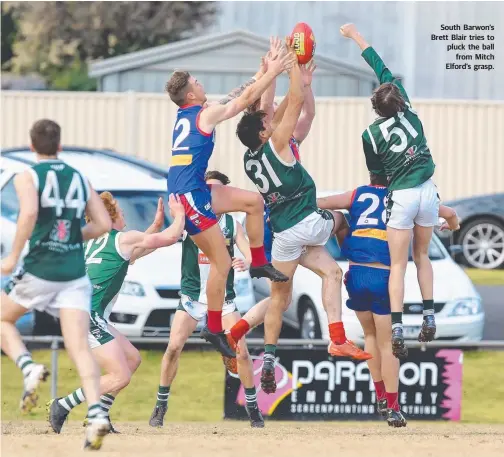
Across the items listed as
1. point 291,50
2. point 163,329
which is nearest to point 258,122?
point 291,50

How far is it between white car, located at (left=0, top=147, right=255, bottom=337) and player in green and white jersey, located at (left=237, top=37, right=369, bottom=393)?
4.47 m

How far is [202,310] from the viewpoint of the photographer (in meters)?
13.2

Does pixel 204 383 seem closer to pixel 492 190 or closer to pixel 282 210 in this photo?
pixel 282 210

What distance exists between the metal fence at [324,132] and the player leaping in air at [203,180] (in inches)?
567

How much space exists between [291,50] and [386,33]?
26863 mm

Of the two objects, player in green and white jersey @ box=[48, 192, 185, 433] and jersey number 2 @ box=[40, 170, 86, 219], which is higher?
jersey number 2 @ box=[40, 170, 86, 219]

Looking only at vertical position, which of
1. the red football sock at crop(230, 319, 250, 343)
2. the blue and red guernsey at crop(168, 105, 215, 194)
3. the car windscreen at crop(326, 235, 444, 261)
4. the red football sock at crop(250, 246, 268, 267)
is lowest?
the red football sock at crop(230, 319, 250, 343)

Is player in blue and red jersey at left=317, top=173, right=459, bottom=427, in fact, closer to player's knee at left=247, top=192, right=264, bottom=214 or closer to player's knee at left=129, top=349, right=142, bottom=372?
player's knee at left=247, top=192, right=264, bottom=214

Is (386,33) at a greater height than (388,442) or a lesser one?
greater

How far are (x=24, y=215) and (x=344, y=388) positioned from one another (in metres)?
7.00

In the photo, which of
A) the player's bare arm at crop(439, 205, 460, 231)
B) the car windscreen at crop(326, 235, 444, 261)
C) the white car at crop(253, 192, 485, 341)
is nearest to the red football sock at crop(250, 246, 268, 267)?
the player's bare arm at crop(439, 205, 460, 231)

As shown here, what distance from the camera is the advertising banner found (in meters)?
15.7

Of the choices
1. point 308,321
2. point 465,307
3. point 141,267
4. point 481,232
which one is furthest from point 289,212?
point 481,232

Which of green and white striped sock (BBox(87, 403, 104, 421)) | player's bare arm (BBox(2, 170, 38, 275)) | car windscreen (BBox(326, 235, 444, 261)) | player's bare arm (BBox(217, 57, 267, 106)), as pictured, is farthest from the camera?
car windscreen (BBox(326, 235, 444, 261))
